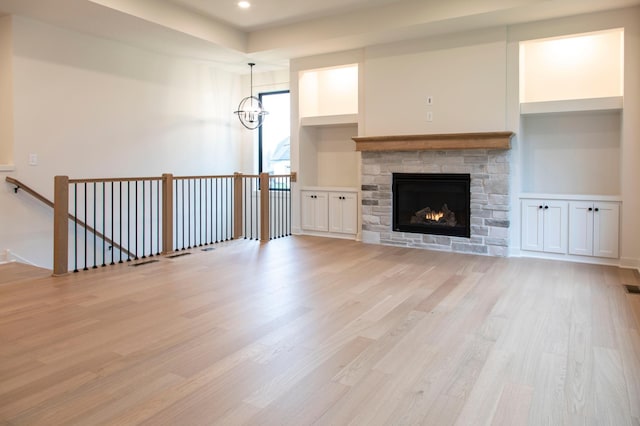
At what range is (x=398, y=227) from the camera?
257 inches

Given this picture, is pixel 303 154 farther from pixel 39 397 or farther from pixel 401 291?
pixel 39 397

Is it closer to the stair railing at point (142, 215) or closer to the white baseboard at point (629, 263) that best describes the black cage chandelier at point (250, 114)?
the stair railing at point (142, 215)

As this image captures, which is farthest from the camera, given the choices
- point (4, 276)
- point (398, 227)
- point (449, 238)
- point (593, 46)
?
point (398, 227)

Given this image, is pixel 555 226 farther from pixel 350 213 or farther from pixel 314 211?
pixel 314 211

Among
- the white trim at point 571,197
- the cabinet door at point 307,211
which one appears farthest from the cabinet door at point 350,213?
the white trim at point 571,197

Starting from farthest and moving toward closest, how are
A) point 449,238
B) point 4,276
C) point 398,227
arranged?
point 398,227, point 449,238, point 4,276

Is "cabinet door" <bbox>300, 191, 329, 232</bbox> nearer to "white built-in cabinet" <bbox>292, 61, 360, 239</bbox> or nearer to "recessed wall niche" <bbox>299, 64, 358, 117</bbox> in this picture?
"white built-in cabinet" <bbox>292, 61, 360, 239</bbox>

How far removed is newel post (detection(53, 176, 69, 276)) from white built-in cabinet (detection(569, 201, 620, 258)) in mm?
5493

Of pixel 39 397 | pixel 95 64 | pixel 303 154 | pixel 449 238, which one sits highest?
pixel 95 64

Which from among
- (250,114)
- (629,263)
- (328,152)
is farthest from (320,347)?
(250,114)

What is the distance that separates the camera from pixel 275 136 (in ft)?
28.7

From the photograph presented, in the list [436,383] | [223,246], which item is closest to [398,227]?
[223,246]

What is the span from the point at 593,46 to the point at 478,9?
5.00 ft

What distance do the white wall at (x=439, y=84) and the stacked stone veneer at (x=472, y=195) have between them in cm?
34
